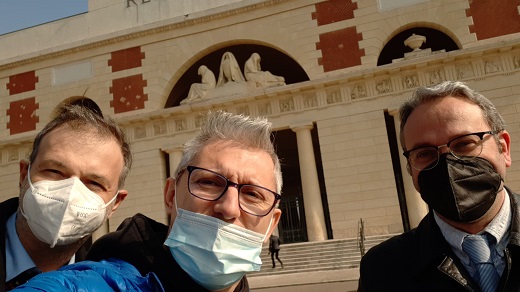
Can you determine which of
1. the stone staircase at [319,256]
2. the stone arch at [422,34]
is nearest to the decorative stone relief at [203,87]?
the stone staircase at [319,256]

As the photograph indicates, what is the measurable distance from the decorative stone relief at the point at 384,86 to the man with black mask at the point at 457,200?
1292cm

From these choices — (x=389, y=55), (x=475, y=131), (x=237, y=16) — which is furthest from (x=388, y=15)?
(x=475, y=131)

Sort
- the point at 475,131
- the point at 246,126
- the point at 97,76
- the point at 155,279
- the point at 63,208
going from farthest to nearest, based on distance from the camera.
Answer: the point at 97,76 < the point at 63,208 < the point at 475,131 < the point at 246,126 < the point at 155,279

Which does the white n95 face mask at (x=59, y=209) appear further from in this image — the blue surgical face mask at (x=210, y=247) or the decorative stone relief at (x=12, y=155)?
the decorative stone relief at (x=12, y=155)

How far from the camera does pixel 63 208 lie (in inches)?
95.3

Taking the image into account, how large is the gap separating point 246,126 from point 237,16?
623 inches

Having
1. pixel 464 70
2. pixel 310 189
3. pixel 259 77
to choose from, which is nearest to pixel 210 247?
pixel 310 189

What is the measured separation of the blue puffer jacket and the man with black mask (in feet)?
4.48

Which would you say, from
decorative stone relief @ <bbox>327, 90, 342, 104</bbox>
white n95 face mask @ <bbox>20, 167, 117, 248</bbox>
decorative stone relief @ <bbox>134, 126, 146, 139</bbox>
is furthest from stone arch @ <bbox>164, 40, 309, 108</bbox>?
white n95 face mask @ <bbox>20, 167, 117, 248</bbox>

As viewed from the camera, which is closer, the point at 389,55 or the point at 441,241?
the point at 441,241

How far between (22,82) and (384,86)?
641 inches

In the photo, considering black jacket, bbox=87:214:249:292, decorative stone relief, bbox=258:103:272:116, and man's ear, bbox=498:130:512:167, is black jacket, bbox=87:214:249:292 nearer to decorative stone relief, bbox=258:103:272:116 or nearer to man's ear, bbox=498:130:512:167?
man's ear, bbox=498:130:512:167

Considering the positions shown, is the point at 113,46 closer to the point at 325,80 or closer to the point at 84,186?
the point at 325,80

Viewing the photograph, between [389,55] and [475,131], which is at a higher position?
[389,55]
